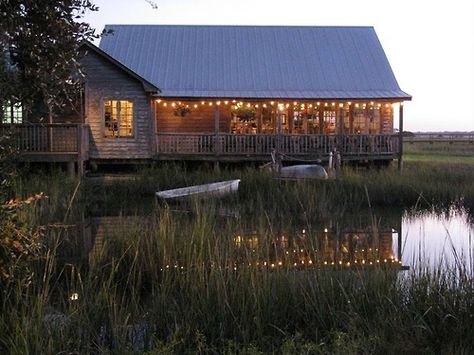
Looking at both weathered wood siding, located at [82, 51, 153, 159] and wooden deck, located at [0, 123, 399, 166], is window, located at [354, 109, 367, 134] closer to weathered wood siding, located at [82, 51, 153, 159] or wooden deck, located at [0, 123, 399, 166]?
wooden deck, located at [0, 123, 399, 166]

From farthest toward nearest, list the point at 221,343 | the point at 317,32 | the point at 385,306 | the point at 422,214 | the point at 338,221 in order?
the point at 317,32 < the point at 422,214 < the point at 338,221 < the point at 385,306 < the point at 221,343

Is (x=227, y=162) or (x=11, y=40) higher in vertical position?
(x=11, y=40)

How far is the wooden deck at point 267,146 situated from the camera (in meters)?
24.5

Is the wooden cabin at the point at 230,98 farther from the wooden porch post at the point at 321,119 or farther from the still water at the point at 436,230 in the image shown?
the still water at the point at 436,230

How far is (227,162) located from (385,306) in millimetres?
19415

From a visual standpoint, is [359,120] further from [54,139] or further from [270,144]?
[54,139]

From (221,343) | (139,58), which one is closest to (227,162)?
(139,58)

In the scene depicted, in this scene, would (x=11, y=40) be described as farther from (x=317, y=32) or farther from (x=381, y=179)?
(x=317, y=32)

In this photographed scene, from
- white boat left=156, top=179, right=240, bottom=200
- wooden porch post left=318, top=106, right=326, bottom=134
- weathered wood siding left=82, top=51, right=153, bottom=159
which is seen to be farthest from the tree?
wooden porch post left=318, top=106, right=326, bottom=134

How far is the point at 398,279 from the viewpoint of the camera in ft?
22.5

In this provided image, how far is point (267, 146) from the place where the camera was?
981 inches

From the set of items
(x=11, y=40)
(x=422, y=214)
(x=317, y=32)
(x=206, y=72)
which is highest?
(x=317, y=32)

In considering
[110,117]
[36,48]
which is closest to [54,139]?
[110,117]

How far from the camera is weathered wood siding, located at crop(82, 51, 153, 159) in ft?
80.1
